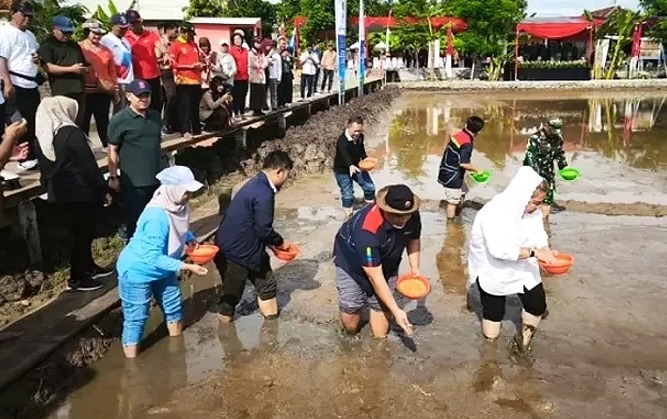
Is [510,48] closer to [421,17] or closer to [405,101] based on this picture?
[421,17]

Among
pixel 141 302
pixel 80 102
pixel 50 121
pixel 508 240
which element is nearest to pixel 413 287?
pixel 508 240

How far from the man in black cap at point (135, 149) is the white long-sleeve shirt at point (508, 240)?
9.52ft

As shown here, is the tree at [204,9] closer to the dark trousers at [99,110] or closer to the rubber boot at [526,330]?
the dark trousers at [99,110]

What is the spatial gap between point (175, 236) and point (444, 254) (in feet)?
11.9

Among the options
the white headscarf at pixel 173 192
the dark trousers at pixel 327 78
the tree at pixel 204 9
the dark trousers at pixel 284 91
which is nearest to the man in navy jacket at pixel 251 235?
the white headscarf at pixel 173 192

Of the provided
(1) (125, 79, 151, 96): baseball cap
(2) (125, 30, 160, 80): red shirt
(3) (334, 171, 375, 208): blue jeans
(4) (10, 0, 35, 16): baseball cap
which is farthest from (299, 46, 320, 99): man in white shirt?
(1) (125, 79, 151, 96): baseball cap

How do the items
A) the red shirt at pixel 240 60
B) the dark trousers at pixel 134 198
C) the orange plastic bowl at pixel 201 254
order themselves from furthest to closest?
the red shirt at pixel 240 60
the dark trousers at pixel 134 198
the orange plastic bowl at pixel 201 254

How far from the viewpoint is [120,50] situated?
319 inches

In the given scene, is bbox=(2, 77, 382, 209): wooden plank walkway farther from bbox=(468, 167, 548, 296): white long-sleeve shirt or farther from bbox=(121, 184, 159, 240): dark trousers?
bbox=(468, 167, 548, 296): white long-sleeve shirt

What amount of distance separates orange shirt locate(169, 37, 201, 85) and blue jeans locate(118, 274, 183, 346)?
16.0 ft

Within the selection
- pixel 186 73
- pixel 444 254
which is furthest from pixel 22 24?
pixel 444 254

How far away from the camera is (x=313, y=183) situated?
36.5 ft

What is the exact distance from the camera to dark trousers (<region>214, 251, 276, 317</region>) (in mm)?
5211

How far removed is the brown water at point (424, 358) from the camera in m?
4.22
